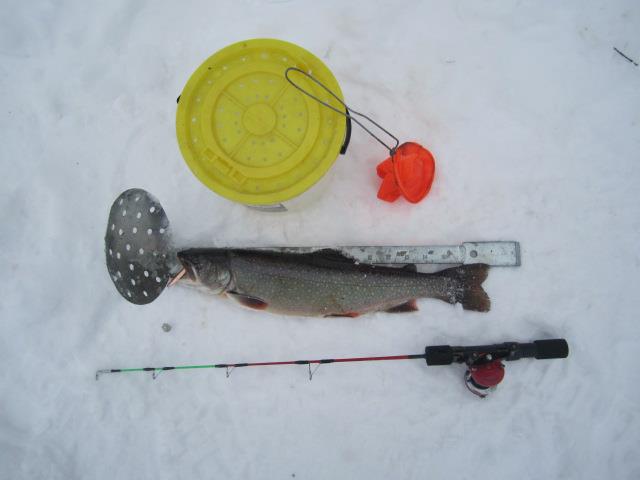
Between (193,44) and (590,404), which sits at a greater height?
(193,44)

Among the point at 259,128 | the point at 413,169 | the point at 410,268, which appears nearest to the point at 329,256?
the point at 410,268

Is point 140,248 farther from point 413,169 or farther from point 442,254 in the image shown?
point 442,254

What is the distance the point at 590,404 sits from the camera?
3.01 metres

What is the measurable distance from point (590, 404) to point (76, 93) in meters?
4.48

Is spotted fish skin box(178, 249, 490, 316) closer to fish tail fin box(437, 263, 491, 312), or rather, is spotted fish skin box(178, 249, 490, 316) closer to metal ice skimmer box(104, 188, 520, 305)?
fish tail fin box(437, 263, 491, 312)

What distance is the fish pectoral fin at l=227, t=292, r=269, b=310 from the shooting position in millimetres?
2887

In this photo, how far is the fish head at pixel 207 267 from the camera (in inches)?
110

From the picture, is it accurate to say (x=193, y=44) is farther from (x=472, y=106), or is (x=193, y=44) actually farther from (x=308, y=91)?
(x=472, y=106)

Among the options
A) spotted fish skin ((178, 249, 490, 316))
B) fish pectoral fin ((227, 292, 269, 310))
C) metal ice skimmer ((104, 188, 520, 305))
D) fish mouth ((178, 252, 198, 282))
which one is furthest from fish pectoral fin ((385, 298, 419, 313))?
metal ice skimmer ((104, 188, 520, 305))

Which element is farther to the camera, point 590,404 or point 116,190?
point 116,190

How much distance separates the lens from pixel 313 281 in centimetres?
286

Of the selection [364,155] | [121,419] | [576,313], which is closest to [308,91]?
[364,155]

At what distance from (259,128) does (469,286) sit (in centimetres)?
179

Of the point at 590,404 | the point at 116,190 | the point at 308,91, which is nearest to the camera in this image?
the point at 308,91
